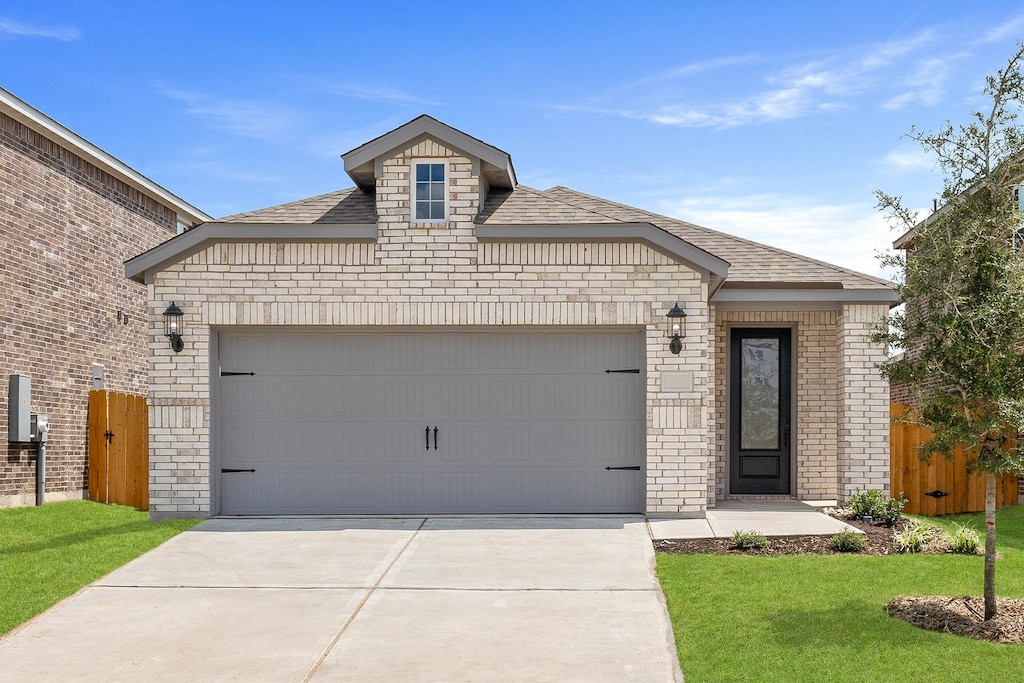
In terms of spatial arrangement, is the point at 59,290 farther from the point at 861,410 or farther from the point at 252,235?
the point at 861,410

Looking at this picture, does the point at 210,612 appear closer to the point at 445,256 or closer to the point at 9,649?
the point at 9,649

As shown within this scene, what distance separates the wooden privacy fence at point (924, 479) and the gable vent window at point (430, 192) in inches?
269

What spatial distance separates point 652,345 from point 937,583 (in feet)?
15.0

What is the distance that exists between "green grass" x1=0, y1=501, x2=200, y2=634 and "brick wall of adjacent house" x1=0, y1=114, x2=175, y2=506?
168cm

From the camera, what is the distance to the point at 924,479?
13.8 metres

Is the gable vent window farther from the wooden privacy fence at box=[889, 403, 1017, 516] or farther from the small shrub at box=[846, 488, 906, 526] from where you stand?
the wooden privacy fence at box=[889, 403, 1017, 516]

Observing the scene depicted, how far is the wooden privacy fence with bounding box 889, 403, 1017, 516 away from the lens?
1379cm

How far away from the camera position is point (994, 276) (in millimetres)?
7254

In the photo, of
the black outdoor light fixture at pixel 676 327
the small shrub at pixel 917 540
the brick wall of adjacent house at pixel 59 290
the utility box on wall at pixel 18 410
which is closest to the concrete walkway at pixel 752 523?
the small shrub at pixel 917 540

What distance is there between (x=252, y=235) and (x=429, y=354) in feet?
8.56

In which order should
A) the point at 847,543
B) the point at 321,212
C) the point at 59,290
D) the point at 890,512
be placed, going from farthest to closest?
the point at 59,290
the point at 321,212
the point at 890,512
the point at 847,543

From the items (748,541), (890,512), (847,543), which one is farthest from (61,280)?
(890,512)

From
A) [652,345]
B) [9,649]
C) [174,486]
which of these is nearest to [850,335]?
[652,345]

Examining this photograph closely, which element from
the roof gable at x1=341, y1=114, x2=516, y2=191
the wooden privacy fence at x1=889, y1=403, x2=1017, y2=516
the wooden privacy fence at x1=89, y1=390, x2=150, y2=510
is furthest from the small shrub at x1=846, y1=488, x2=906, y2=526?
the wooden privacy fence at x1=89, y1=390, x2=150, y2=510
